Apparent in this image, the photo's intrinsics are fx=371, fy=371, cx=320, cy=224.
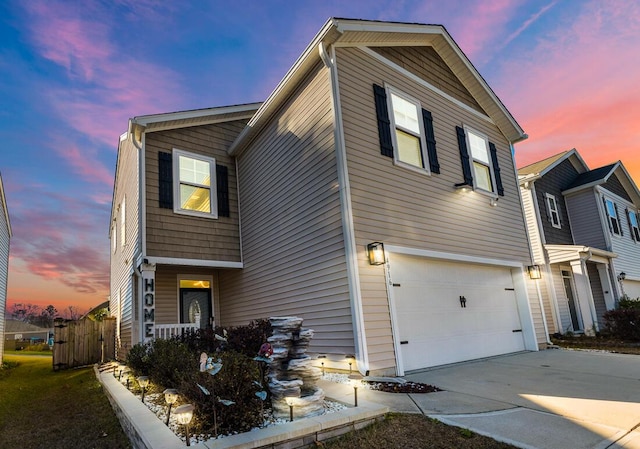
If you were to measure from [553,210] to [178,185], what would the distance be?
46.2 ft

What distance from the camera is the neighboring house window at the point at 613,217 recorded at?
51.9 ft

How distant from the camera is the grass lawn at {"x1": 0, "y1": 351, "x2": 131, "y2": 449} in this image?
12.8 feet

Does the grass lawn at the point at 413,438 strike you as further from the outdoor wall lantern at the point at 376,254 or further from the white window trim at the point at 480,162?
the white window trim at the point at 480,162

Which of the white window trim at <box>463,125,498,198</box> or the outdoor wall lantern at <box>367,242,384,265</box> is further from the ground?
the white window trim at <box>463,125,498,198</box>

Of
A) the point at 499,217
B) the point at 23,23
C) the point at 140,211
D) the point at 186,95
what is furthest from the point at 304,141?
the point at 186,95

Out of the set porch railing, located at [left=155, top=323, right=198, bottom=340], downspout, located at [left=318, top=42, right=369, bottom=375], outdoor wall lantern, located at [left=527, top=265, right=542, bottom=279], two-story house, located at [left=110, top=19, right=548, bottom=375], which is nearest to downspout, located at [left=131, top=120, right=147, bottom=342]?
two-story house, located at [left=110, top=19, right=548, bottom=375]

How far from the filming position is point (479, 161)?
30.7 ft

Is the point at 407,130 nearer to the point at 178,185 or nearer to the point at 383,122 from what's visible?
the point at 383,122

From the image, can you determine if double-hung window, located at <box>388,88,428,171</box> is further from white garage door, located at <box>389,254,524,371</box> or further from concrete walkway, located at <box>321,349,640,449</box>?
concrete walkway, located at <box>321,349,640,449</box>

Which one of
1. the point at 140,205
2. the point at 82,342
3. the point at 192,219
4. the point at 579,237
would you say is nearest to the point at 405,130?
the point at 192,219

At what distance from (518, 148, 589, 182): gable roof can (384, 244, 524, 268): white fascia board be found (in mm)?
6200

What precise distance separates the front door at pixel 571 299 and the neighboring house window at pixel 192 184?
12.9 metres

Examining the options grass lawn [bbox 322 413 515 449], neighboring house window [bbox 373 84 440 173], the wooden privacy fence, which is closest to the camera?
grass lawn [bbox 322 413 515 449]

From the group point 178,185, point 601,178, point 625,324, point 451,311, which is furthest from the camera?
point 601,178
